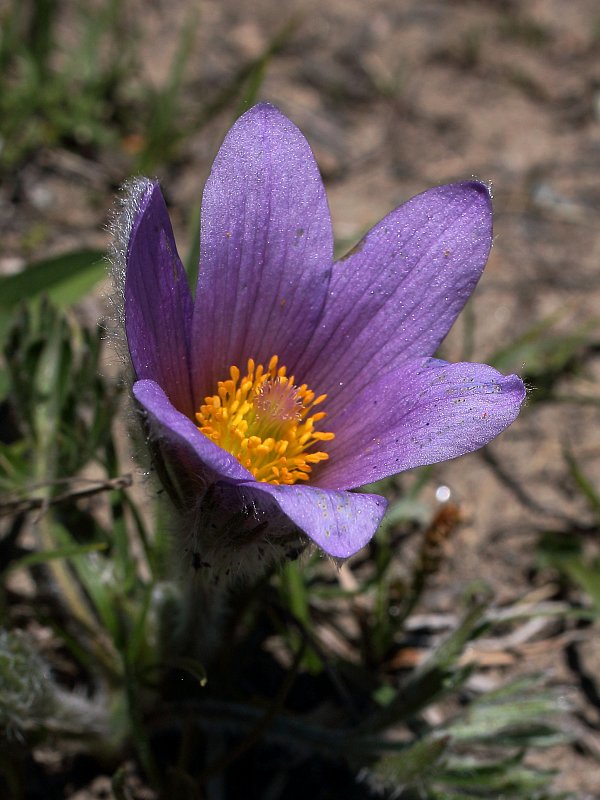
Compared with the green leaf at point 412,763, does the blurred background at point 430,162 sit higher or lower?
higher

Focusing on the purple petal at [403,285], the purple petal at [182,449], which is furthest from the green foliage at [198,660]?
the purple petal at [403,285]

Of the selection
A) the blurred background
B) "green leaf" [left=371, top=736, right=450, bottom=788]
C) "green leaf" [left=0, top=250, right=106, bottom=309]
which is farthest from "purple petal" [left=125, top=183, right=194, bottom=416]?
"green leaf" [left=371, top=736, right=450, bottom=788]

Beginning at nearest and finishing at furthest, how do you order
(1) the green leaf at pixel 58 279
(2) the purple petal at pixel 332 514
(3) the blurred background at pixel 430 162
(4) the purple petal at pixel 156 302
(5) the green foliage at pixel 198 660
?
(2) the purple petal at pixel 332 514
(4) the purple petal at pixel 156 302
(5) the green foliage at pixel 198 660
(1) the green leaf at pixel 58 279
(3) the blurred background at pixel 430 162

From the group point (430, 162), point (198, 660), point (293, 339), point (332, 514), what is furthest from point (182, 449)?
point (430, 162)

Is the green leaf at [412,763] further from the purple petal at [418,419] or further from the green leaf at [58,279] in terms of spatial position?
the green leaf at [58,279]

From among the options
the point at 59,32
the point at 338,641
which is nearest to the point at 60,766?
the point at 338,641

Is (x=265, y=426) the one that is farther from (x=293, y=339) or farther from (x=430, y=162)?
(x=430, y=162)

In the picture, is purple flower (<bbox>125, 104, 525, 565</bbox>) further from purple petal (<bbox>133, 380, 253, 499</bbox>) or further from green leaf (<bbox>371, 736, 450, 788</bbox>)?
green leaf (<bbox>371, 736, 450, 788</bbox>)

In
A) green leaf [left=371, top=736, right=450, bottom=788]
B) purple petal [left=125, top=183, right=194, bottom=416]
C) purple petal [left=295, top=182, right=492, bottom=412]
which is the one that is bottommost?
green leaf [left=371, top=736, right=450, bottom=788]
